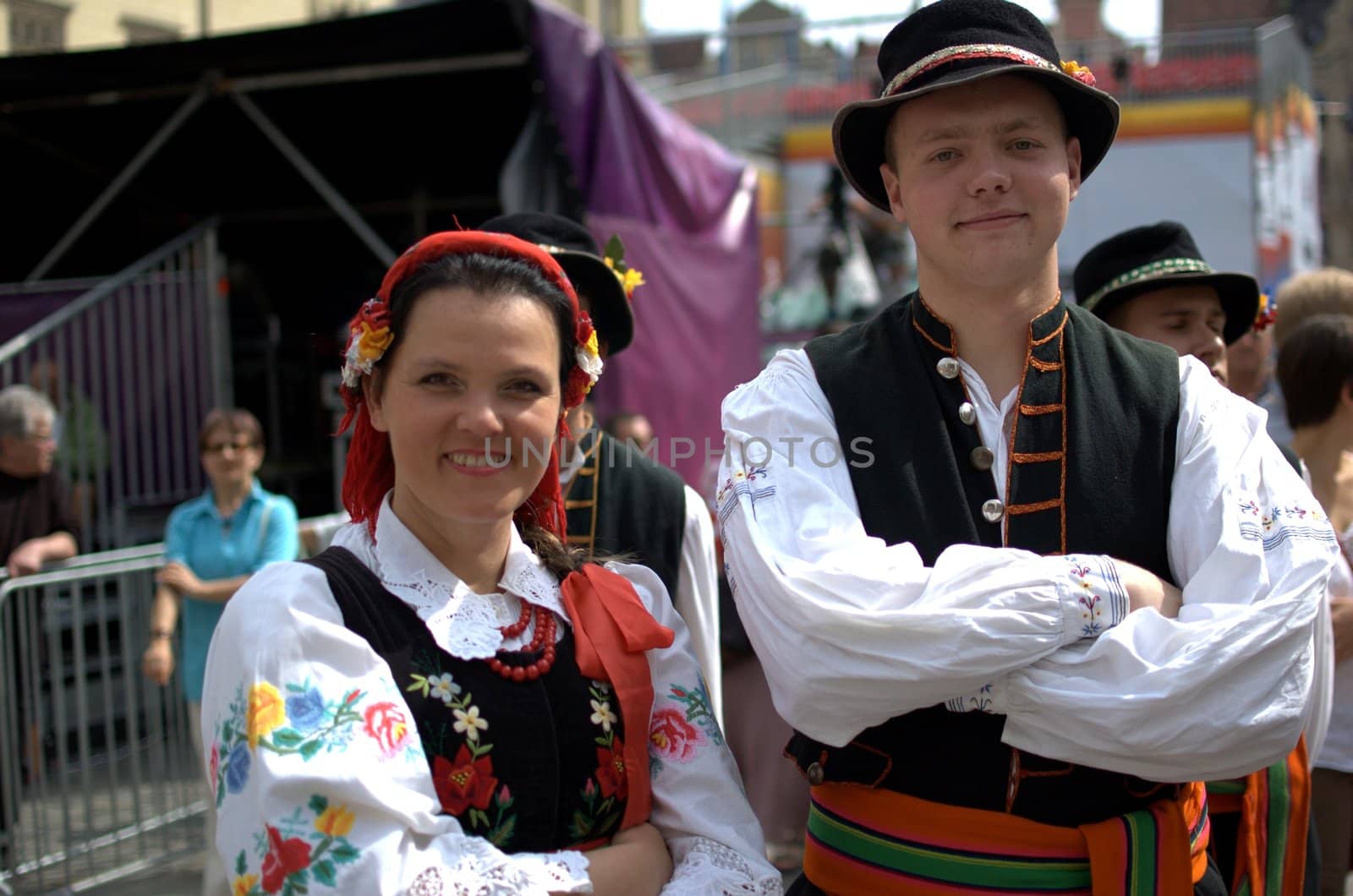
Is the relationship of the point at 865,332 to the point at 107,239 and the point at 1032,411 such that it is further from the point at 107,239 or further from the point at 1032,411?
the point at 107,239

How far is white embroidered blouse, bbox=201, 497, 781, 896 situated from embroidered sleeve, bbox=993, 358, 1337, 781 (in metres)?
0.46

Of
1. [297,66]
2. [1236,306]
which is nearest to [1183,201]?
[297,66]

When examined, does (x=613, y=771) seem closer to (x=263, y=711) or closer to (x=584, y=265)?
(x=263, y=711)

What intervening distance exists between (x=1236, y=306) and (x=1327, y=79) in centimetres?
2232

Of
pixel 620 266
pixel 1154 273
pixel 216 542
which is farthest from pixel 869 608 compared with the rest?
pixel 216 542

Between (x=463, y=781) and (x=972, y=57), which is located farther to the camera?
(x=972, y=57)

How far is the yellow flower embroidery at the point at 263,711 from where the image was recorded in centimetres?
138

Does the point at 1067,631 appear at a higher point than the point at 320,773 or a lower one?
higher

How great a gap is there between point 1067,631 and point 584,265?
1.50 metres

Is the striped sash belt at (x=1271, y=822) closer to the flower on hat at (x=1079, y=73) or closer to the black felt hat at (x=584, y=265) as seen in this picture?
the flower on hat at (x=1079, y=73)

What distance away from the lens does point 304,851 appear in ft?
4.41

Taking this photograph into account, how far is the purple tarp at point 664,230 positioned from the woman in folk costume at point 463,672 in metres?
2.84

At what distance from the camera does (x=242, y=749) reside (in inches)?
55.0

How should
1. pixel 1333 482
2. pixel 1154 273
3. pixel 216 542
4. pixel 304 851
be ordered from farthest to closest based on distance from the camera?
pixel 216 542 < pixel 1333 482 < pixel 1154 273 < pixel 304 851
